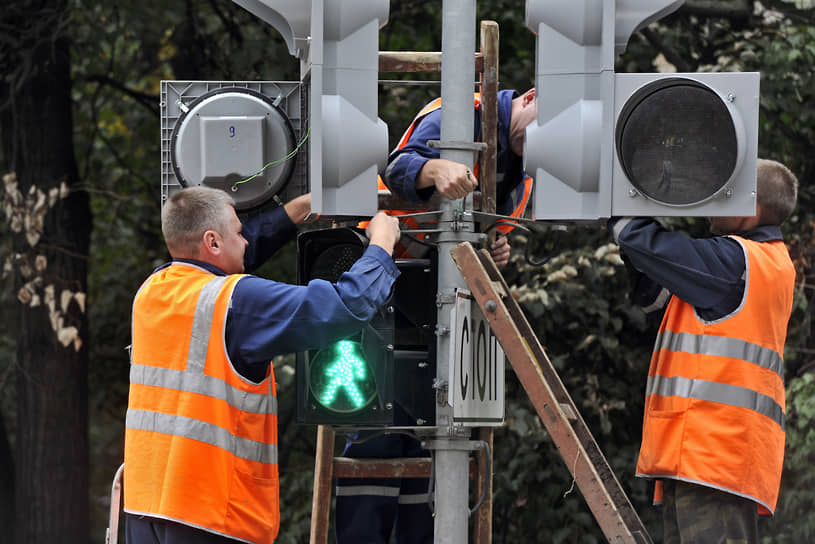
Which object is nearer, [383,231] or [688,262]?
[383,231]

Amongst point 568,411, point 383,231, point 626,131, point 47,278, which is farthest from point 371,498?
point 47,278

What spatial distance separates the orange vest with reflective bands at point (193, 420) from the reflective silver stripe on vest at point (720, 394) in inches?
51.7

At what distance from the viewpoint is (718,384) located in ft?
12.1

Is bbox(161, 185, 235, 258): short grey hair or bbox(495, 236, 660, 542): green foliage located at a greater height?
bbox(161, 185, 235, 258): short grey hair

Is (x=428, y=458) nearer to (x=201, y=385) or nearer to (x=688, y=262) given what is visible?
(x=201, y=385)

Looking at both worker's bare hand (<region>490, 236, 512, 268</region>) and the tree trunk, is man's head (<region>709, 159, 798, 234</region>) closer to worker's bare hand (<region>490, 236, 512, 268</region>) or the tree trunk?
worker's bare hand (<region>490, 236, 512, 268</region>)

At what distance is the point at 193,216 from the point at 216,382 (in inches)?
20.3

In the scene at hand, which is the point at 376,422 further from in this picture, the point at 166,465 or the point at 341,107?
the point at 341,107

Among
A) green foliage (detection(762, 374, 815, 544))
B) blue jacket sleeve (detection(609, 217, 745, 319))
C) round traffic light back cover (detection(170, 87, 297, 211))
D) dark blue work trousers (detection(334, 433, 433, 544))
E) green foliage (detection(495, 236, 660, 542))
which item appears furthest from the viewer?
green foliage (detection(495, 236, 660, 542))

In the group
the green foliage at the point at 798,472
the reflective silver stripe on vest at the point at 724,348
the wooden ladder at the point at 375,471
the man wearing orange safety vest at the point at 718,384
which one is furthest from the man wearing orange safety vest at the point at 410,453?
the green foliage at the point at 798,472

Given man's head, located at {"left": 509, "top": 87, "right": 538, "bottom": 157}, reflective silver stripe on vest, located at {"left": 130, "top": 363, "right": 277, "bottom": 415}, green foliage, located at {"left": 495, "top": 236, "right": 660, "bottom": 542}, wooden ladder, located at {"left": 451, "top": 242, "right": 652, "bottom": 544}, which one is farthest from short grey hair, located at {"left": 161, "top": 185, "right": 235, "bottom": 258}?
green foliage, located at {"left": 495, "top": 236, "right": 660, "bottom": 542}

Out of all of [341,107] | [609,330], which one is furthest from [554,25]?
[609,330]

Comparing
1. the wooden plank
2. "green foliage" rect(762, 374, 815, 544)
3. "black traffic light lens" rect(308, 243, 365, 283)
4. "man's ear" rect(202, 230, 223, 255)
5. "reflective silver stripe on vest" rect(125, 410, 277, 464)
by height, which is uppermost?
"man's ear" rect(202, 230, 223, 255)

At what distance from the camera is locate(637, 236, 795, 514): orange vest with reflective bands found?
3652 mm
